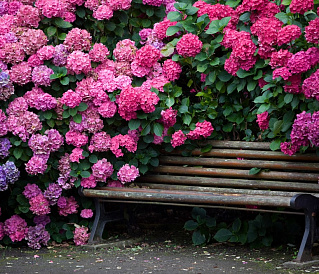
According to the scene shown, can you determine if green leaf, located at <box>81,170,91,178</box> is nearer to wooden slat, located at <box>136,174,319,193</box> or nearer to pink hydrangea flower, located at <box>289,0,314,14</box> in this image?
wooden slat, located at <box>136,174,319,193</box>

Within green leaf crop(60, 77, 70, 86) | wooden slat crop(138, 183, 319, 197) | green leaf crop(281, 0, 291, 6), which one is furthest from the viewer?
green leaf crop(60, 77, 70, 86)

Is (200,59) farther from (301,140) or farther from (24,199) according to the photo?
(24,199)

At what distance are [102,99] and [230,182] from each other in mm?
1182

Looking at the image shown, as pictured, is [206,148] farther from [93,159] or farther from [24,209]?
[24,209]

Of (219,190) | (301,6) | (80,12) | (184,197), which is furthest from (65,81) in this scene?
(301,6)

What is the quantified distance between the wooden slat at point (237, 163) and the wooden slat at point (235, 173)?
0.04 m

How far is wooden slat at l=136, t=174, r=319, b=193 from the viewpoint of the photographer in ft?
14.8

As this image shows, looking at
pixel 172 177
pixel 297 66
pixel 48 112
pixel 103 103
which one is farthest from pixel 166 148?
pixel 297 66

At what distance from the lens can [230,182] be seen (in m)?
4.86

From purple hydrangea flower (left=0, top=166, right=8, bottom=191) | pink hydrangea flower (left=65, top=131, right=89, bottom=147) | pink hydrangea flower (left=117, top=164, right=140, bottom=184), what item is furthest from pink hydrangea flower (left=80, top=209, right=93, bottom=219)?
purple hydrangea flower (left=0, top=166, right=8, bottom=191)

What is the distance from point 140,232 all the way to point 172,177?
0.64m

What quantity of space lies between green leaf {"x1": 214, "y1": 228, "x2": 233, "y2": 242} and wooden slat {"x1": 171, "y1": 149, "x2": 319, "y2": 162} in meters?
0.58

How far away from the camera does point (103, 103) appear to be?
5051 millimetres

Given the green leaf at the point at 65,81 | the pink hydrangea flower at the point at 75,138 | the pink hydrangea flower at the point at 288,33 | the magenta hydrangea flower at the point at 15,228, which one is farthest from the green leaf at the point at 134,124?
the pink hydrangea flower at the point at 288,33
